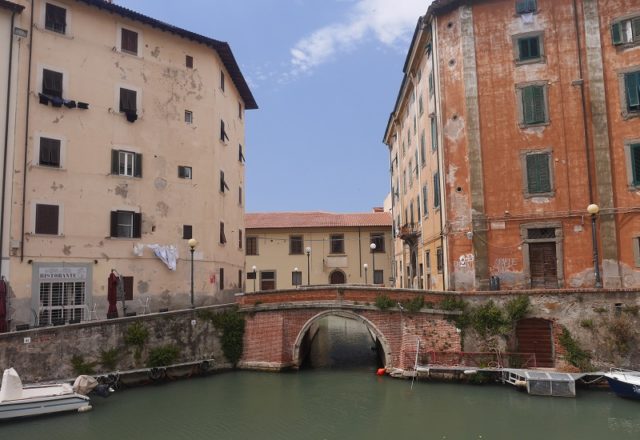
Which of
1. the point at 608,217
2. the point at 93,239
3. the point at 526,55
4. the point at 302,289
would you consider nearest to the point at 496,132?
the point at 526,55

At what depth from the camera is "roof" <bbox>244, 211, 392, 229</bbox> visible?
48.3m

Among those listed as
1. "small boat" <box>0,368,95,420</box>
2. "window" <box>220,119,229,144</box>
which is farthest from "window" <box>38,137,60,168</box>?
"small boat" <box>0,368,95,420</box>

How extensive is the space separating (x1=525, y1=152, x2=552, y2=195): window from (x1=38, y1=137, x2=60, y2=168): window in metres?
21.8

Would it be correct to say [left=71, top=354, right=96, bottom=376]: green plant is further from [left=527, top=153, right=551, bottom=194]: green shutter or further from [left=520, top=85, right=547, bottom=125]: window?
[left=520, top=85, right=547, bottom=125]: window

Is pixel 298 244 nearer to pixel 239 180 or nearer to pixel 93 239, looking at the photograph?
pixel 239 180

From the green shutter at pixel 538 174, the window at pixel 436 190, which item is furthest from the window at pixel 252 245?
the green shutter at pixel 538 174

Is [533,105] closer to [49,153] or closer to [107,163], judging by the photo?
[107,163]

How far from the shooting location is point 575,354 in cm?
2053

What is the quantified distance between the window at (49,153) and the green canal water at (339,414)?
1103cm

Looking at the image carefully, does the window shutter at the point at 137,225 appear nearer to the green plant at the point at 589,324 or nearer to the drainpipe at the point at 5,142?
the drainpipe at the point at 5,142

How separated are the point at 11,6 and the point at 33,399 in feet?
55.6

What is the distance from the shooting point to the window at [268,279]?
4856 cm

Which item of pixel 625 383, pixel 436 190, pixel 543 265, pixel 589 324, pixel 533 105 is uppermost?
pixel 533 105

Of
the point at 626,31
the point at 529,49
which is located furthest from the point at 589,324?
the point at 626,31
